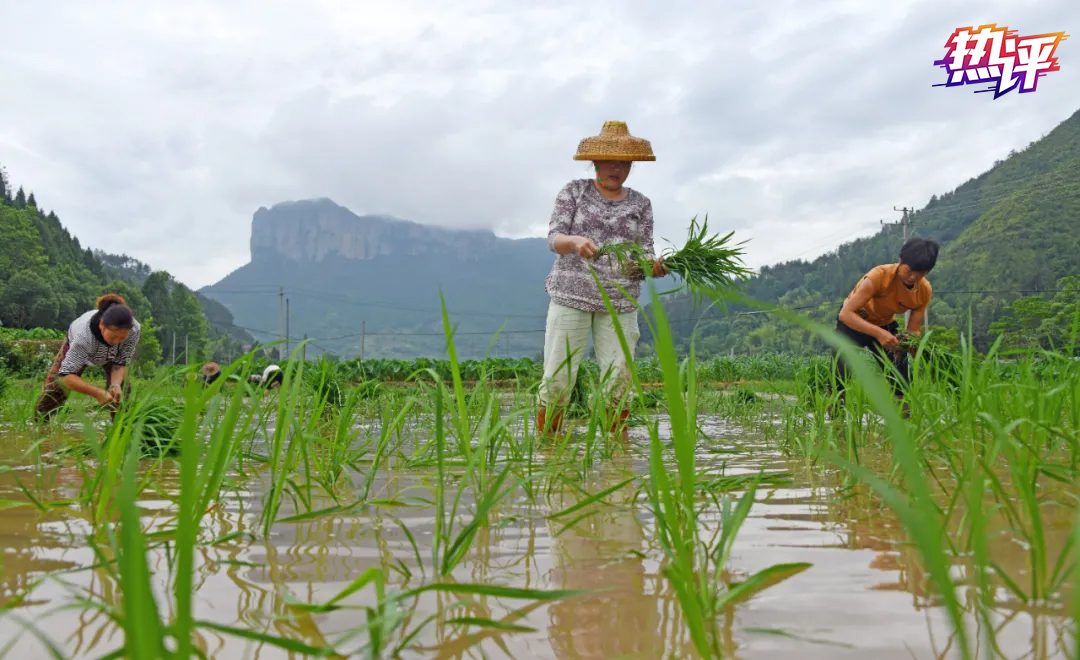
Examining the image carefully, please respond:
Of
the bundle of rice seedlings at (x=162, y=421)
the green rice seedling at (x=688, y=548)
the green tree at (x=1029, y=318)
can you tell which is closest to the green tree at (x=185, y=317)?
the green tree at (x=1029, y=318)

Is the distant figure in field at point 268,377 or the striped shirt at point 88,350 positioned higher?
the striped shirt at point 88,350

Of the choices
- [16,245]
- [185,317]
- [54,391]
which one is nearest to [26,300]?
[16,245]

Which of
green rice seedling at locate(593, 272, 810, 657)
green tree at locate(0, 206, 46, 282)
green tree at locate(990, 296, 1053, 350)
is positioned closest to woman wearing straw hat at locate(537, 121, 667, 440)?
green rice seedling at locate(593, 272, 810, 657)

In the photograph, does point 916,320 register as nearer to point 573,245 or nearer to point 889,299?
point 889,299

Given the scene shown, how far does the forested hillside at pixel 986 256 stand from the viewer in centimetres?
5016

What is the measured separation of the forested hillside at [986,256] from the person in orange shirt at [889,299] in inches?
1441

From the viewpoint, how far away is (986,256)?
55156 mm

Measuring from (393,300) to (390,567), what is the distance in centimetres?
18233

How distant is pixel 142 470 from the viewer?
2.51 metres

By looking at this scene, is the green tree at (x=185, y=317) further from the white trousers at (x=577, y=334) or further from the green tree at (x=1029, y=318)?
the white trousers at (x=577, y=334)

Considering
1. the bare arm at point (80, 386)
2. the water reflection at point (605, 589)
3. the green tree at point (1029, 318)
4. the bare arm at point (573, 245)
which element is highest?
the green tree at point (1029, 318)

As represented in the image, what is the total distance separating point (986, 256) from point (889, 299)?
59.2 meters

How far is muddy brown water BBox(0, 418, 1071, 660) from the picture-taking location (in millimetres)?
869

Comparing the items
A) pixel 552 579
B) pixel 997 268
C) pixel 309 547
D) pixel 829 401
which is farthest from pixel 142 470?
pixel 997 268
